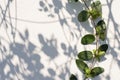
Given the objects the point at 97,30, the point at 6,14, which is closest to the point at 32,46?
the point at 6,14

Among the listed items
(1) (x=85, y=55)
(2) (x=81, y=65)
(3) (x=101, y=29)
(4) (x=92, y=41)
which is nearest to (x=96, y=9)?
(3) (x=101, y=29)

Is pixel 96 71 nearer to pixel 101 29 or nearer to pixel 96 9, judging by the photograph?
pixel 101 29

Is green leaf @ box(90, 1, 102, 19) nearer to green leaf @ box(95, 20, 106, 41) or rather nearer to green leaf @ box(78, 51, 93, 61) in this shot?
green leaf @ box(95, 20, 106, 41)

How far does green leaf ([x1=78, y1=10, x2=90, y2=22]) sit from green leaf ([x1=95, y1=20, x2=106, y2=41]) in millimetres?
127

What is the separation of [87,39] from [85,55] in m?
0.15

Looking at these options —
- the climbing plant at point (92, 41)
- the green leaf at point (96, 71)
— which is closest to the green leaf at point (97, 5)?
the climbing plant at point (92, 41)

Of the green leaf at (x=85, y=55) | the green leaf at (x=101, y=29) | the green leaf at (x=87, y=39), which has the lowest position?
the green leaf at (x=85, y=55)

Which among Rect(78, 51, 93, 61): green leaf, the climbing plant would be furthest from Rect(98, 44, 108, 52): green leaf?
Rect(78, 51, 93, 61): green leaf

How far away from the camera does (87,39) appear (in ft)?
11.0

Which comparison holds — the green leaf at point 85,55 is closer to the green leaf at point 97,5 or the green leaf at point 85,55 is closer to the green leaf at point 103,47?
the green leaf at point 103,47

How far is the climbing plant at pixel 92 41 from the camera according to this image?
3309 mm

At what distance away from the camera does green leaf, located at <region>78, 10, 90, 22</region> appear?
3311mm

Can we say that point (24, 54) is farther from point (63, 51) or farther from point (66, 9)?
point (66, 9)

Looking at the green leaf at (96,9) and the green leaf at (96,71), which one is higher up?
the green leaf at (96,9)
